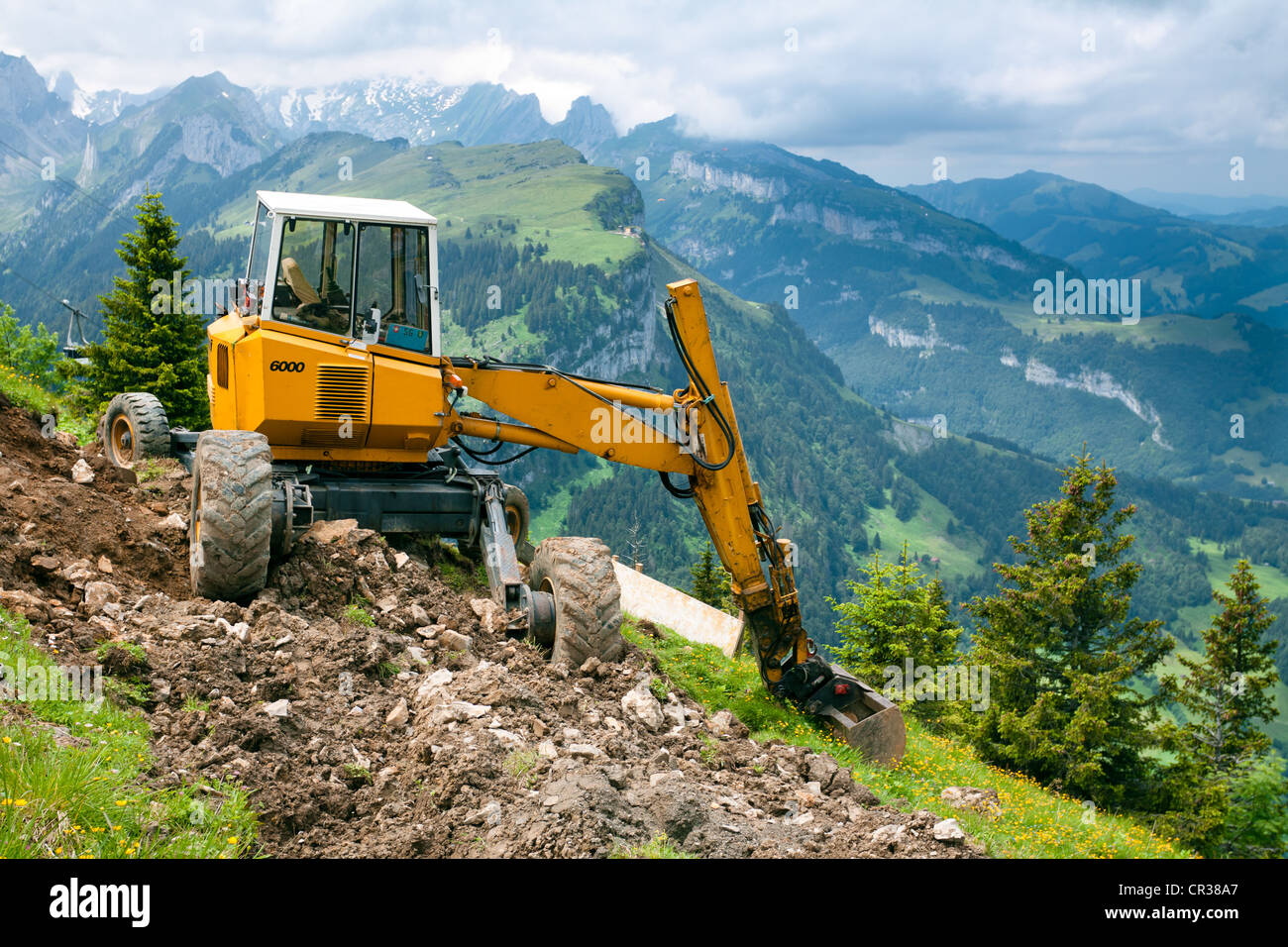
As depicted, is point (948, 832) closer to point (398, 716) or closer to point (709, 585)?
point (398, 716)

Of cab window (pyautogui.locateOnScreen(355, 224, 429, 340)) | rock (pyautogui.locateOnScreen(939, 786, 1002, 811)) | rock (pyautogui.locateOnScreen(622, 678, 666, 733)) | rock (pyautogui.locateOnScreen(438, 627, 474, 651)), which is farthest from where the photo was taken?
cab window (pyautogui.locateOnScreen(355, 224, 429, 340))

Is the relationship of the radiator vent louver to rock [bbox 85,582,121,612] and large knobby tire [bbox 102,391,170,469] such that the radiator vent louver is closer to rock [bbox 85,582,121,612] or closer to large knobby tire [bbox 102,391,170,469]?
rock [bbox 85,582,121,612]

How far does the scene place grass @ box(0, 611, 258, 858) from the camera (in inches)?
175

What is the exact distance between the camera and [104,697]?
21.2 ft

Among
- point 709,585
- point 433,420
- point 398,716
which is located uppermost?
point 433,420

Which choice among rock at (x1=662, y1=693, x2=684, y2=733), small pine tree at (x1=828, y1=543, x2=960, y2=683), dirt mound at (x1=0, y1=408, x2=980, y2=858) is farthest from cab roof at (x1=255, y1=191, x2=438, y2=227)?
small pine tree at (x1=828, y1=543, x2=960, y2=683)

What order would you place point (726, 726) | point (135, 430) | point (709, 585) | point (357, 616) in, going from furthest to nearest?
point (709, 585)
point (135, 430)
point (726, 726)
point (357, 616)

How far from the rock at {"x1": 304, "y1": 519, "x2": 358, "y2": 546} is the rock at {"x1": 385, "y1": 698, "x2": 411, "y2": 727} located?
9.92ft

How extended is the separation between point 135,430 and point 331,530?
4.90 metres

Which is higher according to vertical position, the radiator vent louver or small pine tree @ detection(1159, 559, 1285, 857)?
the radiator vent louver

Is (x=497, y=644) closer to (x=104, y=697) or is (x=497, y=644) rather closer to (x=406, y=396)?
(x=406, y=396)

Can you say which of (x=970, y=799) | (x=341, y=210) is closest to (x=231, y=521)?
(x=341, y=210)

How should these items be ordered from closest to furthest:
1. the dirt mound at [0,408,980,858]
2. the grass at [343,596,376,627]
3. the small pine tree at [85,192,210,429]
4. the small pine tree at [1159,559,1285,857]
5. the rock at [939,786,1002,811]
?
the dirt mound at [0,408,980,858] → the grass at [343,596,376,627] → the rock at [939,786,1002,811] → the small pine tree at [85,192,210,429] → the small pine tree at [1159,559,1285,857]

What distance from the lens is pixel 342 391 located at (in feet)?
36.0
